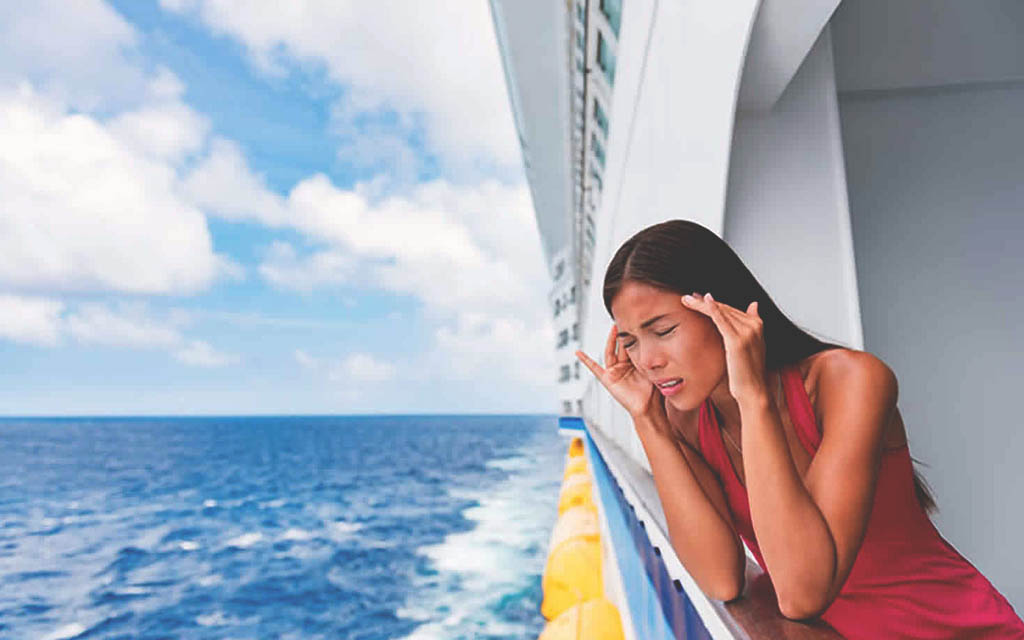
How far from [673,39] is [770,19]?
0.81 m

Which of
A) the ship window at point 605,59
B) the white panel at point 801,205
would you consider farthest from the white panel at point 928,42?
the ship window at point 605,59

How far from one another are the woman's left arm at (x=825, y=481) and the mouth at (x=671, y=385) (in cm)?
18

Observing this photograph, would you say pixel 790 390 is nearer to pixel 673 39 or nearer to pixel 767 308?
pixel 767 308

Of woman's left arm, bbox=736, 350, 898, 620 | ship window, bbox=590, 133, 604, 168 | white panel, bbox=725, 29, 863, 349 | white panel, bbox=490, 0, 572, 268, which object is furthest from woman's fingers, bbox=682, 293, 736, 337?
ship window, bbox=590, 133, 604, 168

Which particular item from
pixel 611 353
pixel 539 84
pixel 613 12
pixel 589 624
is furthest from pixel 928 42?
pixel 539 84

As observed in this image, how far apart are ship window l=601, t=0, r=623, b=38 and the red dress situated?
4.30m

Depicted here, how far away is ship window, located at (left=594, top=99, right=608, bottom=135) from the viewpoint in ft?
22.6

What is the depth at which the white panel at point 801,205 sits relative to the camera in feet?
7.52

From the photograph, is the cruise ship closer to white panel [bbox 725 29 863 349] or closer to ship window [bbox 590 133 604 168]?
white panel [bbox 725 29 863 349]

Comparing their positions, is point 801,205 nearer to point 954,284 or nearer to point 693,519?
point 954,284

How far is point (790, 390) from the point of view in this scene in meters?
1.07

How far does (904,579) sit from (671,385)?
48cm

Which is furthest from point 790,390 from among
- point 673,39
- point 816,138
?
point 673,39

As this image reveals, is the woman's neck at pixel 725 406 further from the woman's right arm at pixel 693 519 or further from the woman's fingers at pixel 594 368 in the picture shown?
the woman's fingers at pixel 594 368
